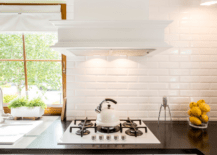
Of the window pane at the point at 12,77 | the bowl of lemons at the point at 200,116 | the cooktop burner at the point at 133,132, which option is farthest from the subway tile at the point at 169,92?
the window pane at the point at 12,77

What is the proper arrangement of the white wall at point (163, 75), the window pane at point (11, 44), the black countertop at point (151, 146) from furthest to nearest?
the window pane at point (11, 44) < the white wall at point (163, 75) < the black countertop at point (151, 146)

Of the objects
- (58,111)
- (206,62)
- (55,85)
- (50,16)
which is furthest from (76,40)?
(206,62)

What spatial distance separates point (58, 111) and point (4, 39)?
3.82 ft

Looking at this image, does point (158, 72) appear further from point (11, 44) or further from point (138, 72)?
point (11, 44)

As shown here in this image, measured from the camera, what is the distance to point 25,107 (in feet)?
5.75

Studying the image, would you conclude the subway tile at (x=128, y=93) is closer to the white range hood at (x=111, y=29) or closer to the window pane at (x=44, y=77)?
the white range hood at (x=111, y=29)

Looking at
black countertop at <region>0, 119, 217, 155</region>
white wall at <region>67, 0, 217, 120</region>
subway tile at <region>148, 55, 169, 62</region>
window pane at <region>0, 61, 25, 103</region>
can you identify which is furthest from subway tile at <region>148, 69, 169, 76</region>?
window pane at <region>0, 61, 25, 103</region>

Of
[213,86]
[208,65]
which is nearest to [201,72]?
[208,65]

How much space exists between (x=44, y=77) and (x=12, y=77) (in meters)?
0.42

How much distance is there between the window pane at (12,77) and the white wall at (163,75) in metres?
0.71

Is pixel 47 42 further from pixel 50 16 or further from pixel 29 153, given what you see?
pixel 29 153

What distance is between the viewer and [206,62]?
1744mm

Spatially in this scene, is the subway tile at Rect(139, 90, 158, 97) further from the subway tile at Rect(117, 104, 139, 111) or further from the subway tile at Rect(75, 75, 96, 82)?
the subway tile at Rect(75, 75, 96, 82)

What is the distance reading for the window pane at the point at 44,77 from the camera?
195cm
